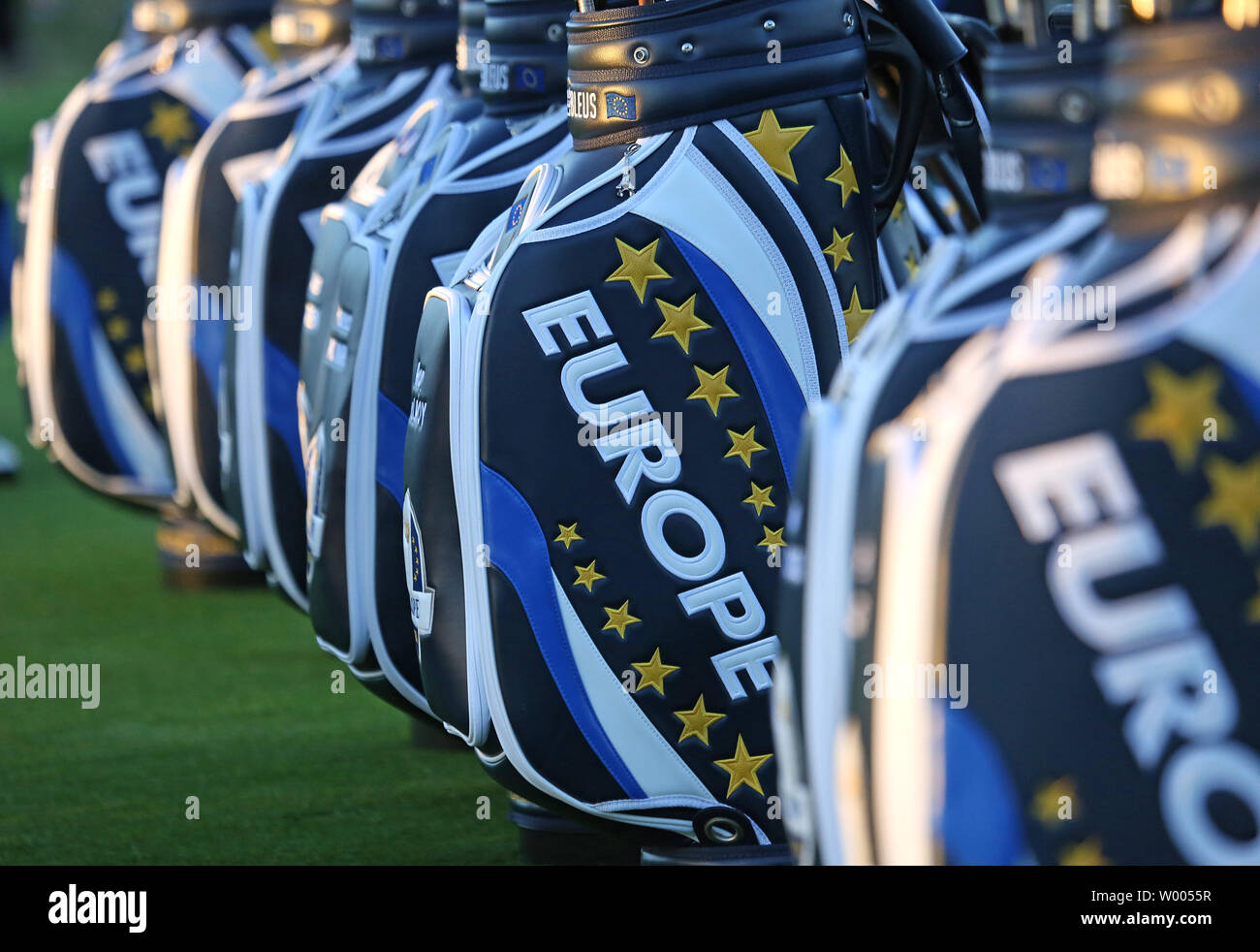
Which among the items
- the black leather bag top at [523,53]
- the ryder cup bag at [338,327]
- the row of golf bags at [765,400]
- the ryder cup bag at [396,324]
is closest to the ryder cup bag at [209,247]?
the row of golf bags at [765,400]

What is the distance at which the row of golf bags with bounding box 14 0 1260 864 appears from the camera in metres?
1.22

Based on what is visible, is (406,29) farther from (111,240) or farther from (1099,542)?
(1099,542)

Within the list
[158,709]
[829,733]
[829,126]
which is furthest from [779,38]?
[158,709]

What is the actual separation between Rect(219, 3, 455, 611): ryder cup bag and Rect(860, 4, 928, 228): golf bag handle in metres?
0.95

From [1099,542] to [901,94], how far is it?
0.97 meters

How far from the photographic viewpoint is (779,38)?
192cm

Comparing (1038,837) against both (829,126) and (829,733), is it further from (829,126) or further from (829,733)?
(829,126)

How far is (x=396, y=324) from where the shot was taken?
2.43m

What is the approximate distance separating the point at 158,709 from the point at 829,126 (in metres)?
1.81

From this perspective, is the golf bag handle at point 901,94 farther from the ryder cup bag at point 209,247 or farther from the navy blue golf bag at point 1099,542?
the ryder cup bag at point 209,247

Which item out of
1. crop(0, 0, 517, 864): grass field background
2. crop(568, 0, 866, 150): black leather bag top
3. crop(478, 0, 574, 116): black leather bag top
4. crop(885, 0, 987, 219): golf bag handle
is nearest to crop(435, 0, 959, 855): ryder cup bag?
crop(568, 0, 866, 150): black leather bag top

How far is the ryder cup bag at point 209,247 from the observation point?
346cm

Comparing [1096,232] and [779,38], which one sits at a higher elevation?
[779,38]
